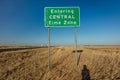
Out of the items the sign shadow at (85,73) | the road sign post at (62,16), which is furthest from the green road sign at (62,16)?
the sign shadow at (85,73)

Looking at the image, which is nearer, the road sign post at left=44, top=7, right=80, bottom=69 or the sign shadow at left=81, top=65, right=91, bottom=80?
the sign shadow at left=81, top=65, right=91, bottom=80

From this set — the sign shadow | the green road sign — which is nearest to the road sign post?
the green road sign

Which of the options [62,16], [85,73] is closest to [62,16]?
[62,16]

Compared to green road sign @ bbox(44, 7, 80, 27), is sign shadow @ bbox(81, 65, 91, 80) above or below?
below

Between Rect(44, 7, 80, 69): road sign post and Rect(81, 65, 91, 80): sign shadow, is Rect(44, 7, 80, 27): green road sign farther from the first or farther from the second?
Rect(81, 65, 91, 80): sign shadow

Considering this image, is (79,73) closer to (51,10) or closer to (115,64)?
(115,64)

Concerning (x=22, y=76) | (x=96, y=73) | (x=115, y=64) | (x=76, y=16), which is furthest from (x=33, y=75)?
(x=115, y=64)

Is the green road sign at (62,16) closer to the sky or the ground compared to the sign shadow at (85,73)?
closer to the sky

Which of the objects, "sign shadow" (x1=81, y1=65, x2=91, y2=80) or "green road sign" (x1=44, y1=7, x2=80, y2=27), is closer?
"sign shadow" (x1=81, y1=65, x2=91, y2=80)

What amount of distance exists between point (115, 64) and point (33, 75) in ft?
24.0

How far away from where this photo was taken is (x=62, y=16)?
15461 mm

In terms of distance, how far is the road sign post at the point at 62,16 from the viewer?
1520 centimetres

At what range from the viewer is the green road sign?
49.9 feet

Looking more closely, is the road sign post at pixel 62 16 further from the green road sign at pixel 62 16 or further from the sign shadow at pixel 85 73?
the sign shadow at pixel 85 73
